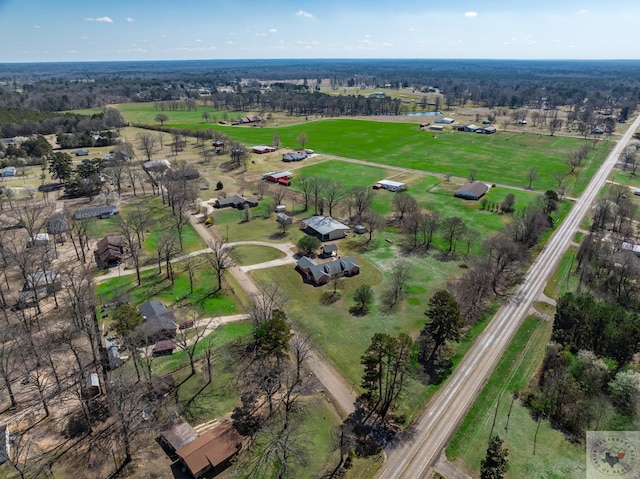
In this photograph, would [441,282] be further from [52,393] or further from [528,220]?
[52,393]

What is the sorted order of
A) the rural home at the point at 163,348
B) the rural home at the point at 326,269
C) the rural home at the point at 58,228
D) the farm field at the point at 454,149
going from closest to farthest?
the rural home at the point at 163,348 < the rural home at the point at 326,269 < the rural home at the point at 58,228 < the farm field at the point at 454,149

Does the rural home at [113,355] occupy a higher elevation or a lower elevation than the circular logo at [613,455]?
higher

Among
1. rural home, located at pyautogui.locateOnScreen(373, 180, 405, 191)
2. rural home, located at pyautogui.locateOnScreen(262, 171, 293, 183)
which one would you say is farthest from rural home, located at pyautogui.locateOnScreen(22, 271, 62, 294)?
rural home, located at pyautogui.locateOnScreen(373, 180, 405, 191)

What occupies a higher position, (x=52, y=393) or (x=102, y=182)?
(x=102, y=182)

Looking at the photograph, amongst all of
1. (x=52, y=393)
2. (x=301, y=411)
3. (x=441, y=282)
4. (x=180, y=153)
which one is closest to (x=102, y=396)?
(x=52, y=393)

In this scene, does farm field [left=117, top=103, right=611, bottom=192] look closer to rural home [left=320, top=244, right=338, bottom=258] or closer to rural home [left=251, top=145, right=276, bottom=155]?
rural home [left=251, top=145, right=276, bottom=155]

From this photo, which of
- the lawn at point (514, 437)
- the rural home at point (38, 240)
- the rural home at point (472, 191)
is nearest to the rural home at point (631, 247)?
the rural home at point (472, 191)

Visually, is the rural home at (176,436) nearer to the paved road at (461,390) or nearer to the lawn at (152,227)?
the paved road at (461,390)
